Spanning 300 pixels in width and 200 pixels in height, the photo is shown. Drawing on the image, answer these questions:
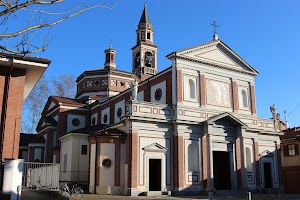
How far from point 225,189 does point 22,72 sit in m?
20.8

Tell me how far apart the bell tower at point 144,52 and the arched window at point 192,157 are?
19750 mm

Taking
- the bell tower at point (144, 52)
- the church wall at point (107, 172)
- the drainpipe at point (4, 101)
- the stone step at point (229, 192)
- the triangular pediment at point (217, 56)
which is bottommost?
the stone step at point (229, 192)

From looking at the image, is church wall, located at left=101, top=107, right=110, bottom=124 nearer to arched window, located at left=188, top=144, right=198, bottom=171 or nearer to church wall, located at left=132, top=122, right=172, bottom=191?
church wall, located at left=132, top=122, right=172, bottom=191

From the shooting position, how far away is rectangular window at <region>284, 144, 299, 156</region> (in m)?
37.7

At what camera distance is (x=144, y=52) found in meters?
48.5

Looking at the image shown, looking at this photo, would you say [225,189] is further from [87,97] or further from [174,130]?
[87,97]

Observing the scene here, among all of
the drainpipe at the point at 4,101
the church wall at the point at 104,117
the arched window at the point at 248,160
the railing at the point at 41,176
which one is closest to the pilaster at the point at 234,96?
the arched window at the point at 248,160

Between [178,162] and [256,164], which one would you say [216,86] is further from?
[178,162]

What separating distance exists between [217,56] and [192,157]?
9.92 meters

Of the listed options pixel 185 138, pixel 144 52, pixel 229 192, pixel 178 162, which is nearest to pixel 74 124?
pixel 144 52

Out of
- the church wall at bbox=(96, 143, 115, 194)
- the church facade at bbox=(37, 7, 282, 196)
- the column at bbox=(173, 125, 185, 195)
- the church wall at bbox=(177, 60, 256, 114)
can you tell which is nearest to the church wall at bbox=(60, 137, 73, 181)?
the church facade at bbox=(37, 7, 282, 196)

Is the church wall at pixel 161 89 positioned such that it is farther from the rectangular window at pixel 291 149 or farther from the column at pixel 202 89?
the rectangular window at pixel 291 149

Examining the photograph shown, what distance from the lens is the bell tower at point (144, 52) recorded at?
1902 inches

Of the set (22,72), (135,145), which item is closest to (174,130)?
(135,145)
